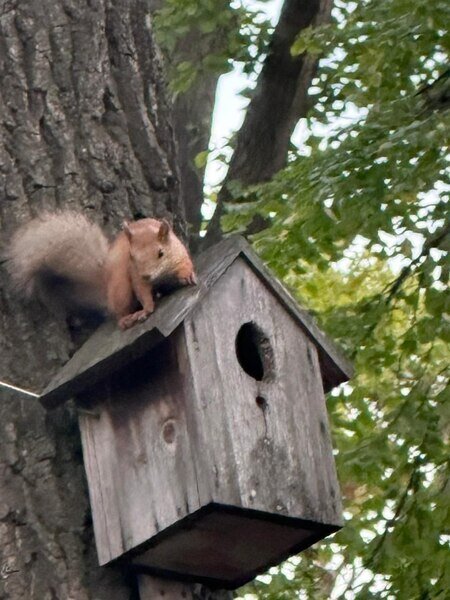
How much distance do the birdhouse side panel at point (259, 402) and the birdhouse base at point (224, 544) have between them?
50mm

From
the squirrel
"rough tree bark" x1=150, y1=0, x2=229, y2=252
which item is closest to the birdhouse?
the squirrel

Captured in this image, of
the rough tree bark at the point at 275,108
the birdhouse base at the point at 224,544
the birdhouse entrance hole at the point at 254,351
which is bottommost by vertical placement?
the birdhouse base at the point at 224,544

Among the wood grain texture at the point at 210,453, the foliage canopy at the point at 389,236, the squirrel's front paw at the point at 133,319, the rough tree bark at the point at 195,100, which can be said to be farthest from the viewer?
the rough tree bark at the point at 195,100

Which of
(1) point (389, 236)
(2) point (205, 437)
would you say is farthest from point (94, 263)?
(1) point (389, 236)

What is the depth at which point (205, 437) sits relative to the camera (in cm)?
382

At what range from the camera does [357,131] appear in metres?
6.23

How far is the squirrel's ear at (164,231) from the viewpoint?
4320 mm

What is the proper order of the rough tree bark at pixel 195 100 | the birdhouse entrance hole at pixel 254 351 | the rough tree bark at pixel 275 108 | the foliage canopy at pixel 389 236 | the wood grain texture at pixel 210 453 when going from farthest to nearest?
1. the rough tree bark at pixel 195 100
2. the rough tree bark at pixel 275 108
3. the foliage canopy at pixel 389 236
4. the birdhouse entrance hole at pixel 254 351
5. the wood grain texture at pixel 210 453

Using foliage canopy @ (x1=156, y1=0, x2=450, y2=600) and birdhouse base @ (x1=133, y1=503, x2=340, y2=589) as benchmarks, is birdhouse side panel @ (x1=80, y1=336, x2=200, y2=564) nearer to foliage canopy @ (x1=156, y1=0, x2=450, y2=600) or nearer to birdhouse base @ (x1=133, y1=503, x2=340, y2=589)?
birdhouse base @ (x1=133, y1=503, x2=340, y2=589)

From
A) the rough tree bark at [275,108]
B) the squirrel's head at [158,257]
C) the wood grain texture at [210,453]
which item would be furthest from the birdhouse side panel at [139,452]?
the rough tree bark at [275,108]

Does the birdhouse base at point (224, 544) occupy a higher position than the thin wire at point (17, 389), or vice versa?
the thin wire at point (17, 389)

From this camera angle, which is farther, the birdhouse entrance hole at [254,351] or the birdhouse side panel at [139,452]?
the birdhouse entrance hole at [254,351]

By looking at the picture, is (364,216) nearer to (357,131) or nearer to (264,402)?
(357,131)

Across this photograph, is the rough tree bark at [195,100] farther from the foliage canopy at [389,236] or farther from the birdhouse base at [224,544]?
the birdhouse base at [224,544]
